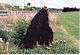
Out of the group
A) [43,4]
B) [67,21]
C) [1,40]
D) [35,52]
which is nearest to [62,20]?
[67,21]

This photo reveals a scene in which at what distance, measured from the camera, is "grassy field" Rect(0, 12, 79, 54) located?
512cm

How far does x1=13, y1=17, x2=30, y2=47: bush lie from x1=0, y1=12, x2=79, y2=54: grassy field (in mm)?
160

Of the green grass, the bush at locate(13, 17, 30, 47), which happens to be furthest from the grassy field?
the bush at locate(13, 17, 30, 47)

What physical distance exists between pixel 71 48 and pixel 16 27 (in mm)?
1415

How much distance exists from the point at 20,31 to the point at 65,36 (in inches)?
43.9

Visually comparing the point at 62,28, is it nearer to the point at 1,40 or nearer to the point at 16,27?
the point at 16,27

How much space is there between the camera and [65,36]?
17.8ft

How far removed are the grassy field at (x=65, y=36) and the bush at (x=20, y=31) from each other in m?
0.16

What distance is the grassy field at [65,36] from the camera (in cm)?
512

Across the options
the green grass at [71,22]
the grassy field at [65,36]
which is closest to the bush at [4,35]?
the grassy field at [65,36]

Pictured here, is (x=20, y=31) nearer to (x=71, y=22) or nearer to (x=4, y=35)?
(x=4, y=35)

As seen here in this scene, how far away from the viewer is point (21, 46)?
5.21 meters

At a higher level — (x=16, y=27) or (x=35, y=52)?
(x=16, y=27)

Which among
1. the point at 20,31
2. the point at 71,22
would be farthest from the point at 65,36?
the point at 20,31
